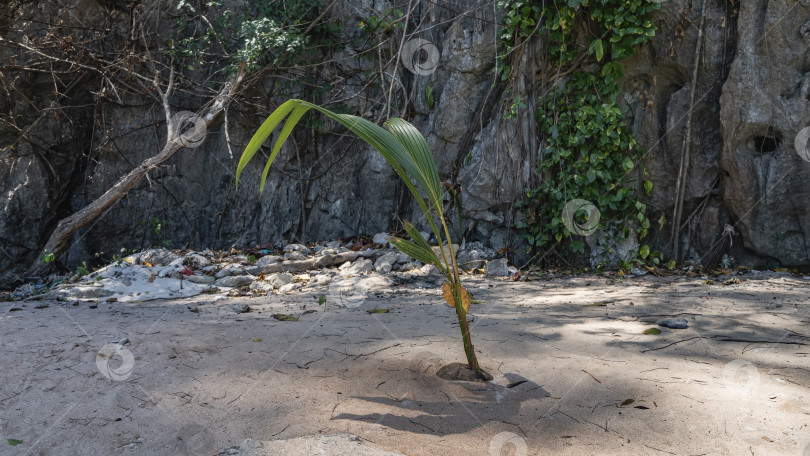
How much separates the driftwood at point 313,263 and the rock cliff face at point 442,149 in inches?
40.1

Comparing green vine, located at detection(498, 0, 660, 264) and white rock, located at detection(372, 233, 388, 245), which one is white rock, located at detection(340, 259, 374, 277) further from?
green vine, located at detection(498, 0, 660, 264)

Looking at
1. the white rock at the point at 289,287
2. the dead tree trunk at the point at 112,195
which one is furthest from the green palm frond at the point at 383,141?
the dead tree trunk at the point at 112,195

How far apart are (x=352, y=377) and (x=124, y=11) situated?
622cm

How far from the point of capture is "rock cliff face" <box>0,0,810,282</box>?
3975 millimetres

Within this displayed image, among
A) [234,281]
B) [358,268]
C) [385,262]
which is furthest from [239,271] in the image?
[385,262]

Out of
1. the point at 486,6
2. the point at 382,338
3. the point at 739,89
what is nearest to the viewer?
the point at 382,338

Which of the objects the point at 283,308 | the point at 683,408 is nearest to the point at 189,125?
the point at 283,308

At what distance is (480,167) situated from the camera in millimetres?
4703

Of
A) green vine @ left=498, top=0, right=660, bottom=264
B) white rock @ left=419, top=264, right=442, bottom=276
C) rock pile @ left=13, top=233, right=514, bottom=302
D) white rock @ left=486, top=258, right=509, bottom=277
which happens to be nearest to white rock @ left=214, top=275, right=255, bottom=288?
rock pile @ left=13, top=233, right=514, bottom=302

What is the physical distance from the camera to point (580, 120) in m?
4.34

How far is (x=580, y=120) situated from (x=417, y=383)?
3.35 meters

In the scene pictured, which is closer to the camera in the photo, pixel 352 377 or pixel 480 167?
pixel 352 377

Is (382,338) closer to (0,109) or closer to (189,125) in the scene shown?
(189,125)

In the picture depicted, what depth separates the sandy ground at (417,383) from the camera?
1.28m
